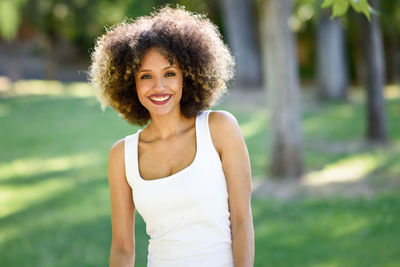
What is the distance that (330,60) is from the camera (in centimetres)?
1795

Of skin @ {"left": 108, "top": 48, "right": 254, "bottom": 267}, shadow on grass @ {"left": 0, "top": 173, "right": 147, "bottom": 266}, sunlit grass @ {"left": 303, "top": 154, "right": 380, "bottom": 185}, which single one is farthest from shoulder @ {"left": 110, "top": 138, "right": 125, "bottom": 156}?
sunlit grass @ {"left": 303, "top": 154, "right": 380, "bottom": 185}

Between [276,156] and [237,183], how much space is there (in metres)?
6.63

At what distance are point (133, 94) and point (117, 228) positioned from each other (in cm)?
65

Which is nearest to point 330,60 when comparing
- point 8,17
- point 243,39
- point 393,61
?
point 243,39

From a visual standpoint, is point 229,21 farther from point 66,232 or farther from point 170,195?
point 170,195

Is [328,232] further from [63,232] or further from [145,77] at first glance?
[145,77]

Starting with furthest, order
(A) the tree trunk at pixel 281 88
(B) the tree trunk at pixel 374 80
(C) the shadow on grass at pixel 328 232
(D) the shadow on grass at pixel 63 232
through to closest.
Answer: (B) the tree trunk at pixel 374 80, (A) the tree trunk at pixel 281 88, (D) the shadow on grass at pixel 63 232, (C) the shadow on grass at pixel 328 232

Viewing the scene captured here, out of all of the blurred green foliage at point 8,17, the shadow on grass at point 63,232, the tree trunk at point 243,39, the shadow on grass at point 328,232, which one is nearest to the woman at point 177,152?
the shadow on grass at point 328,232

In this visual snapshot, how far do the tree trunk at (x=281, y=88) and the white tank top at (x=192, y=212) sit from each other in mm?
6269

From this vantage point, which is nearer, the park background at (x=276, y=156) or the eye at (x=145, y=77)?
the eye at (x=145, y=77)

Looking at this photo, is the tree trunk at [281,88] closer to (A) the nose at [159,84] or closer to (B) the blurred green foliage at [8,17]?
(A) the nose at [159,84]

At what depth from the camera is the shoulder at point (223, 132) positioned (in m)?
2.42

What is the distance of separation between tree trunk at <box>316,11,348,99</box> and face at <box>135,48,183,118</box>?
15.7 m

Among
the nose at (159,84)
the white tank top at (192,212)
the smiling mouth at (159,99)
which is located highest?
the nose at (159,84)
